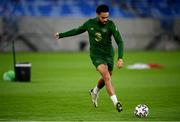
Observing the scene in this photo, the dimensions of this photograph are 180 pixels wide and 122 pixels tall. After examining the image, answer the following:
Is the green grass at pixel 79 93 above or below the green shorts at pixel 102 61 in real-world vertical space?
below

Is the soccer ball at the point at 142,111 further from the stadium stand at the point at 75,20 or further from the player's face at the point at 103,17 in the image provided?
the stadium stand at the point at 75,20

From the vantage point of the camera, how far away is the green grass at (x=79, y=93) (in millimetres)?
16297

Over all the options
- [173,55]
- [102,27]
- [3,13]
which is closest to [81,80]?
[102,27]

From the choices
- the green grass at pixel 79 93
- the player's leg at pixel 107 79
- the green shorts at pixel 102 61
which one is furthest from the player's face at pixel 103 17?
the green grass at pixel 79 93

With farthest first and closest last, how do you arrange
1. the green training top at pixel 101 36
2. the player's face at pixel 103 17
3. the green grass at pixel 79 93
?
the green training top at pixel 101 36, the player's face at pixel 103 17, the green grass at pixel 79 93

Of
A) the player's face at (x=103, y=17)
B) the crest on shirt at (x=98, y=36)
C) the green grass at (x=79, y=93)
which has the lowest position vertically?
the green grass at (x=79, y=93)

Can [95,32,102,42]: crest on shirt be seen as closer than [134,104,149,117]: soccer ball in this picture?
No

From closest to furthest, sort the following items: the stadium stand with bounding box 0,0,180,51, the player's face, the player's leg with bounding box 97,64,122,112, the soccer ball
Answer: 1. the soccer ball
2. the player's leg with bounding box 97,64,122,112
3. the player's face
4. the stadium stand with bounding box 0,0,180,51

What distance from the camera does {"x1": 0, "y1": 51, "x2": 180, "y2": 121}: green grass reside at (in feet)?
53.5

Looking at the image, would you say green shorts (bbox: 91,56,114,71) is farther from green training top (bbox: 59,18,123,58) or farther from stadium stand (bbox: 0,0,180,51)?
stadium stand (bbox: 0,0,180,51)

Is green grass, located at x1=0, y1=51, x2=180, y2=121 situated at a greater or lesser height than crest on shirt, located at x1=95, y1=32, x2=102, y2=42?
lesser

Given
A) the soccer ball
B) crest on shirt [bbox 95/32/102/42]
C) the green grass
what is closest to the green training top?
crest on shirt [bbox 95/32/102/42]

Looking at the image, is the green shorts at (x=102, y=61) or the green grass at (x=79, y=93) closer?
the green grass at (x=79, y=93)

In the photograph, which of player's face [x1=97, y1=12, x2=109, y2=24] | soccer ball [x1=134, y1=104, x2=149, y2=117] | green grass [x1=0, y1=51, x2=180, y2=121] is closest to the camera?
soccer ball [x1=134, y1=104, x2=149, y2=117]
